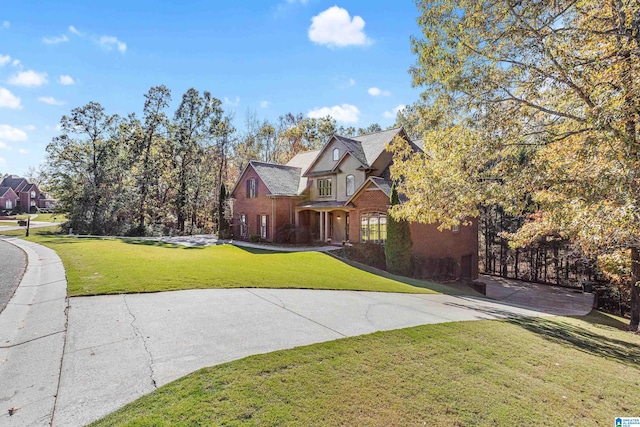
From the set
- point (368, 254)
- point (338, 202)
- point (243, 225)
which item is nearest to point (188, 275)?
point (368, 254)

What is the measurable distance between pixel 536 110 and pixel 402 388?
867cm

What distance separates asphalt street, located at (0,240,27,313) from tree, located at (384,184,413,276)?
15529 mm

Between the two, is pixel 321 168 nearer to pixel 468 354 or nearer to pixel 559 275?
pixel 559 275

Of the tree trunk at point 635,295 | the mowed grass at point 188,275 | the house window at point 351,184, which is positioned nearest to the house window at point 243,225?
the house window at point 351,184

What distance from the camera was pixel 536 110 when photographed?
364 inches

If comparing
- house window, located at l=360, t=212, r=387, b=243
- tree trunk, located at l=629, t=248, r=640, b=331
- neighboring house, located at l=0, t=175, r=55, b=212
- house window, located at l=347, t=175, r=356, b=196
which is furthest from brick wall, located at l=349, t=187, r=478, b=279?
neighboring house, located at l=0, t=175, r=55, b=212

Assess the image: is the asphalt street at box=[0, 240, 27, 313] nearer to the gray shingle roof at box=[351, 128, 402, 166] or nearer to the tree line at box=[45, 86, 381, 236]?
the tree line at box=[45, 86, 381, 236]

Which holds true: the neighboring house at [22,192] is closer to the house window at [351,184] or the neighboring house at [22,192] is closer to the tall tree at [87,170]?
the tall tree at [87,170]

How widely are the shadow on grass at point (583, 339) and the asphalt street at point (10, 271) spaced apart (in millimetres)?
12102

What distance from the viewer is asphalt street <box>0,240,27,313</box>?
Result: 8.11 m

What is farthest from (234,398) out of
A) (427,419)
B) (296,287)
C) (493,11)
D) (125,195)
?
(125,195)

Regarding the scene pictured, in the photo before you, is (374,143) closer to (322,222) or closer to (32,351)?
(322,222)

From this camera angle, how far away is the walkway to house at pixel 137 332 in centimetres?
385

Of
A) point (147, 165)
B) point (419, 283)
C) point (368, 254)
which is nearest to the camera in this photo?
point (419, 283)
